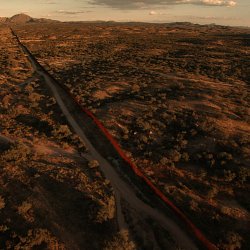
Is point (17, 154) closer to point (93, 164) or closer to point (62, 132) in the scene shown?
point (62, 132)

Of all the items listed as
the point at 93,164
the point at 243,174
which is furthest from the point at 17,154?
the point at 243,174

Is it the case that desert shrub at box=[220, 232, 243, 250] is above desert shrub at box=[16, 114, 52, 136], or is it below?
below

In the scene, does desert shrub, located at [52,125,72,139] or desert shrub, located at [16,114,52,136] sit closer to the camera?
desert shrub, located at [52,125,72,139]

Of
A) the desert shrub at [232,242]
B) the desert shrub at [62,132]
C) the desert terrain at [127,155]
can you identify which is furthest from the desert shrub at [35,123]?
the desert shrub at [232,242]

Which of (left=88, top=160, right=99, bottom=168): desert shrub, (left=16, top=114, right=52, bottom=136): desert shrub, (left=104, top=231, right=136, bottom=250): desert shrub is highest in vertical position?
(left=16, top=114, right=52, bottom=136): desert shrub

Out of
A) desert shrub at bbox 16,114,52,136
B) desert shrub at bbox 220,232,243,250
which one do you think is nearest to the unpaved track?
desert shrub at bbox 220,232,243,250

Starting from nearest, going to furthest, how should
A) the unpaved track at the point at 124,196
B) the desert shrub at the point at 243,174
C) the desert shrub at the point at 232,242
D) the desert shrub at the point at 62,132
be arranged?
the desert shrub at the point at 232,242
the unpaved track at the point at 124,196
the desert shrub at the point at 243,174
the desert shrub at the point at 62,132

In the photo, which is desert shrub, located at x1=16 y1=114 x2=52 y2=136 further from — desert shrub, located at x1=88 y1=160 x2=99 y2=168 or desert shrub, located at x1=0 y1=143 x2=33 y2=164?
desert shrub, located at x1=88 y1=160 x2=99 y2=168

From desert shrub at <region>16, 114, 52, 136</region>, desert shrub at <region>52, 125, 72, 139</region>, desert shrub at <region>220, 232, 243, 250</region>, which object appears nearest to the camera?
desert shrub at <region>220, 232, 243, 250</region>

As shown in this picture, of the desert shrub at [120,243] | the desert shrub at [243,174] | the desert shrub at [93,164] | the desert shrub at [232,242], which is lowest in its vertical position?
the desert shrub at [232,242]

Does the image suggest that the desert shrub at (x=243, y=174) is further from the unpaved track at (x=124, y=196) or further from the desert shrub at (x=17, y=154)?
the desert shrub at (x=17, y=154)

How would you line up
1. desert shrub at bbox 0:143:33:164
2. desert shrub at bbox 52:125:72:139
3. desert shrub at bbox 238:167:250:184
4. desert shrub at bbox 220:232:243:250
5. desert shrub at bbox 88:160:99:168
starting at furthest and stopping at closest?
desert shrub at bbox 52:125:72:139, desert shrub at bbox 0:143:33:164, desert shrub at bbox 88:160:99:168, desert shrub at bbox 238:167:250:184, desert shrub at bbox 220:232:243:250

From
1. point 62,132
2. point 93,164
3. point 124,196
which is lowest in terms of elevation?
point 124,196

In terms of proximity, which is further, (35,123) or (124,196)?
(35,123)
